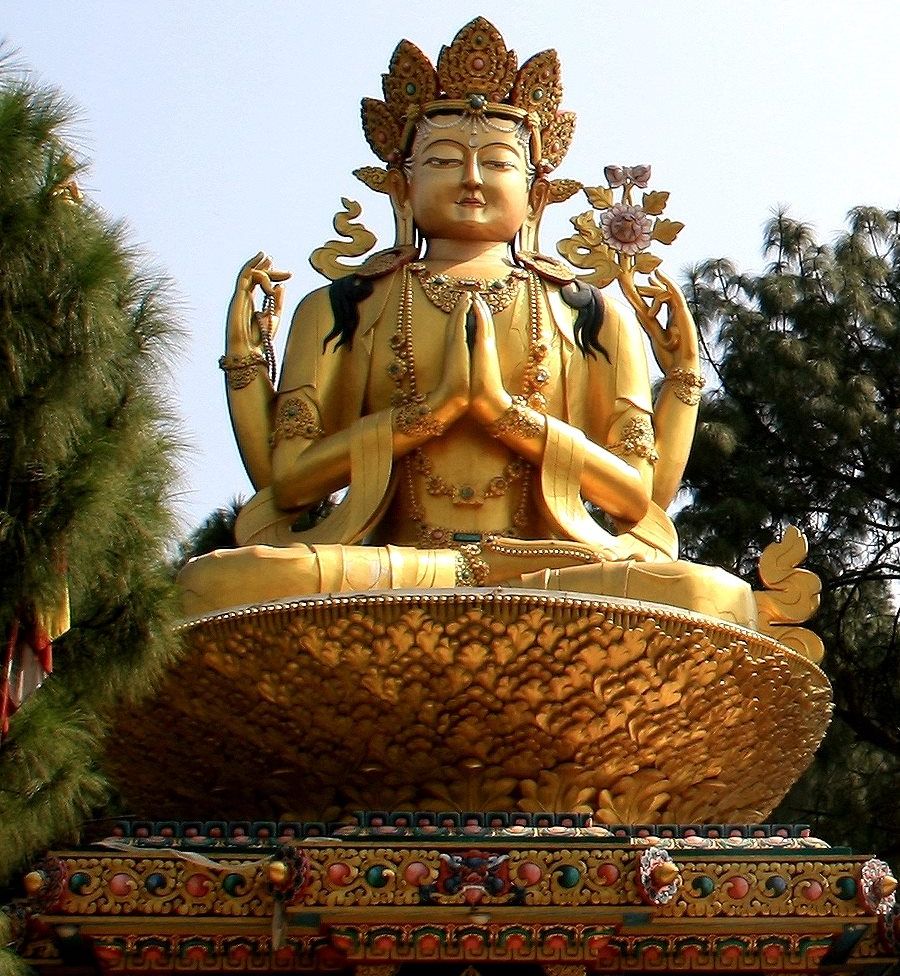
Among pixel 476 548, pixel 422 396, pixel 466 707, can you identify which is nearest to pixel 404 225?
pixel 422 396

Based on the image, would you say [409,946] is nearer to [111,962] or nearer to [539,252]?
[111,962]

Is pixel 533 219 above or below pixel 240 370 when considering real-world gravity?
above

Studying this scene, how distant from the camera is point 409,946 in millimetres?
7953

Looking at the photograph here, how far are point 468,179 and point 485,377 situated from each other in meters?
1.19

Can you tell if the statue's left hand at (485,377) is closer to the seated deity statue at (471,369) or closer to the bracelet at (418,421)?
the seated deity statue at (471,369)

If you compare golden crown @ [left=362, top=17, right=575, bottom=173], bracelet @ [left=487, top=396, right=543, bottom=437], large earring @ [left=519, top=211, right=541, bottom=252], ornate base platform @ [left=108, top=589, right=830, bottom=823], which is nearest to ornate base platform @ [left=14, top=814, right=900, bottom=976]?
ornate base platform @ [left=108, top=589, right=830, bottom=823]

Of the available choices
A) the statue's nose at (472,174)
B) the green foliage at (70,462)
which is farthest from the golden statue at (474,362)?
the green foliage at (70,462)

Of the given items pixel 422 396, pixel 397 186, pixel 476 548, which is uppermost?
pixel 397 186

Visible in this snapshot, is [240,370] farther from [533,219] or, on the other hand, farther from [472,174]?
[533,219]

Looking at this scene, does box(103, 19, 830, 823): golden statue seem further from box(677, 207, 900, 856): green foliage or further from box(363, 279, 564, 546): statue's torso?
box(677, 207, 900, 856): green foliage

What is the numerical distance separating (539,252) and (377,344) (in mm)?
999

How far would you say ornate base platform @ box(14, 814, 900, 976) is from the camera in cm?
789

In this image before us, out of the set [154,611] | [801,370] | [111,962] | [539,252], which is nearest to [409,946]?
[111,962]

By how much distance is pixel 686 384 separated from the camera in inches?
414
